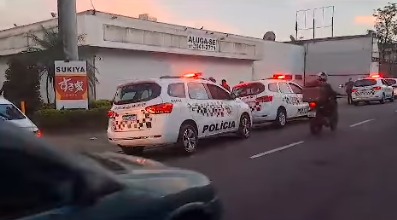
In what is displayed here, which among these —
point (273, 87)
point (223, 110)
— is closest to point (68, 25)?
point (223, 110)

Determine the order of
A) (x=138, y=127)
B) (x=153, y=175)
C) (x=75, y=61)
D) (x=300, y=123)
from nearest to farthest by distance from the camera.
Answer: (x=153, y=175) → (x=138, y=127) → (x=75, y=61) → (x=300, y=123)

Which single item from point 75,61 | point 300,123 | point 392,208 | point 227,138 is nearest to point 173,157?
point 227,138

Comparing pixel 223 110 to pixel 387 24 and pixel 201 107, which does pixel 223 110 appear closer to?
pixel 201 107

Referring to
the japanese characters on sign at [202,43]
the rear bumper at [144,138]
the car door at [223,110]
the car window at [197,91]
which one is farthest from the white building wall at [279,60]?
the rear bumper at [144,138]

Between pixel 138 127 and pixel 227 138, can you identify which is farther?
pixel 227 138

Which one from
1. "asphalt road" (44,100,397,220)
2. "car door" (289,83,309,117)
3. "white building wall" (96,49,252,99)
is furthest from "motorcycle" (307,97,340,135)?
"white building wall" (96,49,252,99)

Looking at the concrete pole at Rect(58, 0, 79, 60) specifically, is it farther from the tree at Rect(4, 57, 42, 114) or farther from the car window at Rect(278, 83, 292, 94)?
the car window at Rect(278, 83, 292, 94)

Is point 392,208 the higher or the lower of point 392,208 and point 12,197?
the lower

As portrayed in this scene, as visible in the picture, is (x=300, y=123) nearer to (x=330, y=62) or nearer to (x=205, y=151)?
(x=205, y=151)

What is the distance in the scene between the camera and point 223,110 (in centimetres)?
1220

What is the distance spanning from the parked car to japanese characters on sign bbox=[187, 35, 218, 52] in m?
24.5

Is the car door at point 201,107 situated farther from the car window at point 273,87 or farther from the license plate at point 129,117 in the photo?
the car window at point 273,87

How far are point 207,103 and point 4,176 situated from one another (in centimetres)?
938

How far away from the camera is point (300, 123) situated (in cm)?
1711
